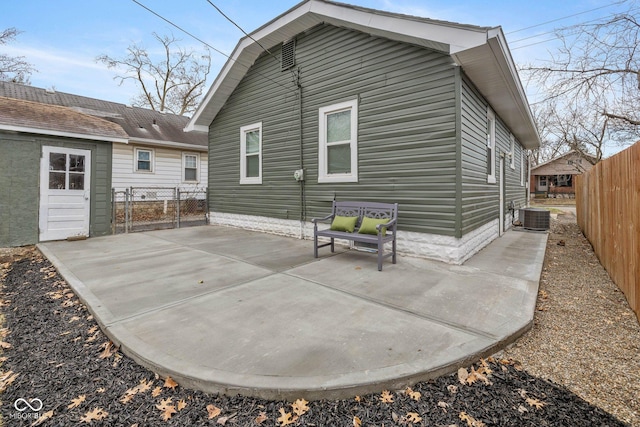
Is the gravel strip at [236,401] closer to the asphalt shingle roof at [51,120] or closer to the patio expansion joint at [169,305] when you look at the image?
the patio expansion joint at [169,305]

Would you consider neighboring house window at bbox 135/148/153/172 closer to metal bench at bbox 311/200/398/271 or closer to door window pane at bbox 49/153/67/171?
door window pane at bbox 49/153/67/171

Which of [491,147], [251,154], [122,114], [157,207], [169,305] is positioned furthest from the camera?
[122,114]

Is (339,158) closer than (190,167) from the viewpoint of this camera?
Yes

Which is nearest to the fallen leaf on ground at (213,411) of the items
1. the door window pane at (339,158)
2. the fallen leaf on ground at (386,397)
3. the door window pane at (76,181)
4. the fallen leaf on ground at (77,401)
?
the fallen leaf on ground at (77,401)

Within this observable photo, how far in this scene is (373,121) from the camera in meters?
5.32

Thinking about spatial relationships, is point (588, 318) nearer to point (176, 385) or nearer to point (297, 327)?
point (297, 327)

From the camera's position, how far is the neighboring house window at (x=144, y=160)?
11738 mm

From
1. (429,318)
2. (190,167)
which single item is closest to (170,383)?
(429,318)

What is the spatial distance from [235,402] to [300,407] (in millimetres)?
391

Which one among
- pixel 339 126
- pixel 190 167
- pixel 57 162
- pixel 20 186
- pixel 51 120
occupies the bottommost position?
pixel 20 186

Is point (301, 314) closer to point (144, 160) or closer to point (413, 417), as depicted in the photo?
point (413, 417)

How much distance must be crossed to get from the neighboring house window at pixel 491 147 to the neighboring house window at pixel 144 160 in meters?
12.1

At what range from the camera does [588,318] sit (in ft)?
9.71

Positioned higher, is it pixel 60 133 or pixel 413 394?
pixel 60 133
